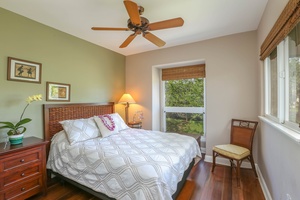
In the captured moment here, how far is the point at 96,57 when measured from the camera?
3.38m

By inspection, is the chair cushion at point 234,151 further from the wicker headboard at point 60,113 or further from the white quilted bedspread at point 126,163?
the wicker headboard at point 60,113

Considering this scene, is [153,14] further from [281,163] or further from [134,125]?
[134,125]

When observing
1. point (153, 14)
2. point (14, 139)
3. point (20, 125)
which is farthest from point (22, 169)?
point (153, 14)

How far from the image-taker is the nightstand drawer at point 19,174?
1698 millimetres

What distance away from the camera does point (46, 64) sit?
251 centimetres

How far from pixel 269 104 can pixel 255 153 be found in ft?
3.39

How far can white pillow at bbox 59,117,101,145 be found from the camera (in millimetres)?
2256

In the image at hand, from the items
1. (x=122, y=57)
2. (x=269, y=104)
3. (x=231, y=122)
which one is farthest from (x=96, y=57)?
(x=269, y=104)

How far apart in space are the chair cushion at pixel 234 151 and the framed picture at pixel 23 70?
10.4 feet

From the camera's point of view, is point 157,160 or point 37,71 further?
point 37,71

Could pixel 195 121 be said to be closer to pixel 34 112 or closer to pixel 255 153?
pixel 255 153

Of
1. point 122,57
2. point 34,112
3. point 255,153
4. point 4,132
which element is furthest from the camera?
point 122,57

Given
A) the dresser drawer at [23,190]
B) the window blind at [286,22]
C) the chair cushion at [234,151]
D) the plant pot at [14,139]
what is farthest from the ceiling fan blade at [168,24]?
the dresser drawer at [23,190]

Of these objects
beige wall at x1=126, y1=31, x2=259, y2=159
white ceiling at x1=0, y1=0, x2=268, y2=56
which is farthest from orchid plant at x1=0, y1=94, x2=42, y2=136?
beige wall at x1=126, y1=31, x2=259, y2=159
